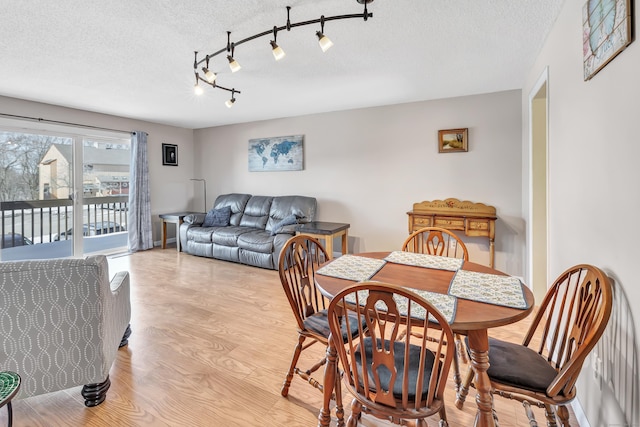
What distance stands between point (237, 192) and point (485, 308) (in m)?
5.30

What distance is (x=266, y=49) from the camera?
2562mm

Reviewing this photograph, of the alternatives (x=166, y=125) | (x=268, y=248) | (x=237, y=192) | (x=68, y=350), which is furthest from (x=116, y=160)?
(x=68, y=350)

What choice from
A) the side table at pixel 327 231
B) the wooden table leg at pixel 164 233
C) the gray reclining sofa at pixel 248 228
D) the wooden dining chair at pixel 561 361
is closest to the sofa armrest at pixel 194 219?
the gray reclining sofa at pixel 248 228

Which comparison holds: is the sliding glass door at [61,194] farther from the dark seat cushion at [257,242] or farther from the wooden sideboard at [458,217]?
the wooden sideboard at [458,217]

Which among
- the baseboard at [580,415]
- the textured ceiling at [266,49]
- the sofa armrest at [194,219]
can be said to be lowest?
the baseboard at [580,415]

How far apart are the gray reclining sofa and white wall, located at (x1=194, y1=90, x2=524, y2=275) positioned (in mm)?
324

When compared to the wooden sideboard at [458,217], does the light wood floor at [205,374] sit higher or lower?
lower

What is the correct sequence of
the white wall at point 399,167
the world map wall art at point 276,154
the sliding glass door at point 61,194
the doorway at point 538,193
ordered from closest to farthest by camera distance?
1. the doorway at point 538,193
2. the white wall at point 399,167
3. the sliding glass door at point 61,194
4. the world map wall art at point 276,154

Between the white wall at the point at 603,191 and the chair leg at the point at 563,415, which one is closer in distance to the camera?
the white wall at the point at 603,191

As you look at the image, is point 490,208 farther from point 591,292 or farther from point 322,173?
point 591,292

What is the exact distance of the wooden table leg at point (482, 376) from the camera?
3.95ft

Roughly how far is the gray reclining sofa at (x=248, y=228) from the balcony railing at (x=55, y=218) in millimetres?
1243

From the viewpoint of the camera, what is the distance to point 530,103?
2.97 m

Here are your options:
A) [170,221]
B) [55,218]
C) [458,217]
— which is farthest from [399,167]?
[55,218]
